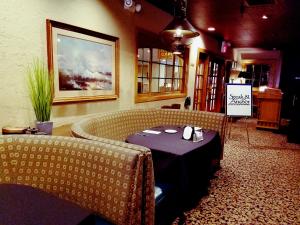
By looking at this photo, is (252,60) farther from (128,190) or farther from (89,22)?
(128,190)

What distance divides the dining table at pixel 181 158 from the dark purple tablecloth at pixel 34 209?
117 cm

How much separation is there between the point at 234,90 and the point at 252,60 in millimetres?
6325

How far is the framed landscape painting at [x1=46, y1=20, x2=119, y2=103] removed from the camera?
103 inches

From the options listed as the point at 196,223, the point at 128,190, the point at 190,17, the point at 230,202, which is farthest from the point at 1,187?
the point at 190,17

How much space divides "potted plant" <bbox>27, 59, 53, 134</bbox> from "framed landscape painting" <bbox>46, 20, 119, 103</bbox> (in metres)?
0.27

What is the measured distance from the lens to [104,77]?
10.9ft

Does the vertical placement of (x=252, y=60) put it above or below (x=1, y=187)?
above

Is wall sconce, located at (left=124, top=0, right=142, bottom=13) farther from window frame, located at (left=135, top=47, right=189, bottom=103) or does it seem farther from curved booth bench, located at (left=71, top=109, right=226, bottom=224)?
curved booth bench, located at (left=71, top=109, right=226, bottom=224)

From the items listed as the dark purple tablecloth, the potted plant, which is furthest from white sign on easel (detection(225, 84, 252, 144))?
the dark purple tablecloth

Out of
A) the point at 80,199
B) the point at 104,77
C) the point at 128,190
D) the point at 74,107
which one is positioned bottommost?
the point at 80,199

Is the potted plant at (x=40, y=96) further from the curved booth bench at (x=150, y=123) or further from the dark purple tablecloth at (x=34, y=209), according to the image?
the dark purple tablecloth at (x=34, y=209)

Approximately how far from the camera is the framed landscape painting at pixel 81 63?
8.55 ft

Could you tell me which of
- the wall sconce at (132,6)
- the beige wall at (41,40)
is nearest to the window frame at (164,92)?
the beige wall at (41,40)

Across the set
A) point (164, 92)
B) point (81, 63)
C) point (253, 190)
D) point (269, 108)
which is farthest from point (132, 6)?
point (269, 108)
